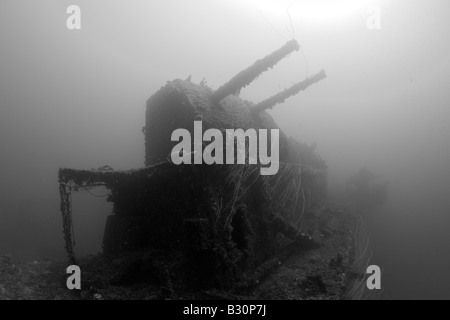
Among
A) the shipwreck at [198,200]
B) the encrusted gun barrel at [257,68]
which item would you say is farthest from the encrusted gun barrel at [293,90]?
the encrusted gun barrel at [257,68]

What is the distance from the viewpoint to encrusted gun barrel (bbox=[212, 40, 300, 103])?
7841 mm

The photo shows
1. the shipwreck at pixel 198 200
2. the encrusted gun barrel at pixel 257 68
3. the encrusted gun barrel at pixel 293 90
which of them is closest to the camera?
the shipwreck at pixel 198 200

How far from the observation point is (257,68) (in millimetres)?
8102

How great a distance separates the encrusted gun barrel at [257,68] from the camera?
25.7ft

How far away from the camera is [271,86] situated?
147m

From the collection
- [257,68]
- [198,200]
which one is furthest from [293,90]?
[198,200]

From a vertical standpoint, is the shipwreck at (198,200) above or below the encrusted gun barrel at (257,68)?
below

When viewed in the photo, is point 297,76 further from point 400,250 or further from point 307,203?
Result: point 307,203

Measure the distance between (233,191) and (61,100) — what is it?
14512 centimetres

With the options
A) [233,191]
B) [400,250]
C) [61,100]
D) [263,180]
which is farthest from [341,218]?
[61,100]

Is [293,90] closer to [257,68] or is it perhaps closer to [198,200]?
[257,68]

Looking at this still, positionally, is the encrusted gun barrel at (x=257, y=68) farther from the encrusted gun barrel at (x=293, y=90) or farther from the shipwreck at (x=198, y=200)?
the encrusted gun barrel at (x=293, y=90)

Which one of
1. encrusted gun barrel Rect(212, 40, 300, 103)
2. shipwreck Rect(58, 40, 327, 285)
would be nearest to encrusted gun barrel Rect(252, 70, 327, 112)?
shipwreck Rect(58, 40, 327, 285)

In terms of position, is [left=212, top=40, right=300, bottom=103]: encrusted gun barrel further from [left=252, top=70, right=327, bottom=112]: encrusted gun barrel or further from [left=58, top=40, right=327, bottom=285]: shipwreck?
[left=252, top=70, right=327, bottom=112]: encrusted gun barrel
